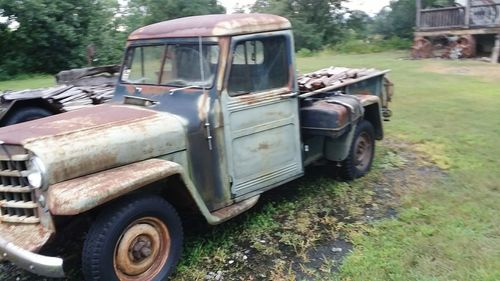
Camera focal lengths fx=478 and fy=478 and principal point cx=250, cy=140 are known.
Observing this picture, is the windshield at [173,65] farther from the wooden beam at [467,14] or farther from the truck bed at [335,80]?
the wooden beam at [467,14]

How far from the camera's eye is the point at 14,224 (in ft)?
10.6

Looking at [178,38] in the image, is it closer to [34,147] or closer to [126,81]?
[126,81]

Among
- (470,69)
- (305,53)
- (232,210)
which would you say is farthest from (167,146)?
(305,53)

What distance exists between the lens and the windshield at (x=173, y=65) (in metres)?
4.02

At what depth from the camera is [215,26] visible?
4.02 m

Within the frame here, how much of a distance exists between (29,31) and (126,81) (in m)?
17.1

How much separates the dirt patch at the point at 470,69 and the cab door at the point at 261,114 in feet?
34.1

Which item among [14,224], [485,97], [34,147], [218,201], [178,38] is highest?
[178,38]

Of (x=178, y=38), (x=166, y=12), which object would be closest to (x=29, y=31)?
(x=166, y=12)

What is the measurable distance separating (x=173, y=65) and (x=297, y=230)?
1861mm

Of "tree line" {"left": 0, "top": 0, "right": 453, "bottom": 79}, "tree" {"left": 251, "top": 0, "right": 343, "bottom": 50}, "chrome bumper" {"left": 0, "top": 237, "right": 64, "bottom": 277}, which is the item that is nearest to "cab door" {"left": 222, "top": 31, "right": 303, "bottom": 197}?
"chrome bumper" {"left": 0, "top": 237, "right": 64, "bottom": 277}

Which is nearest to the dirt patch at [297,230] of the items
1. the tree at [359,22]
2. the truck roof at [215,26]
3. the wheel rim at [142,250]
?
the wheel rim at [142,250]

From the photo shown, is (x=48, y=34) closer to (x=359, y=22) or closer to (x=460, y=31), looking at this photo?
(x=460, y=31)

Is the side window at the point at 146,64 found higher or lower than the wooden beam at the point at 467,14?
higher
